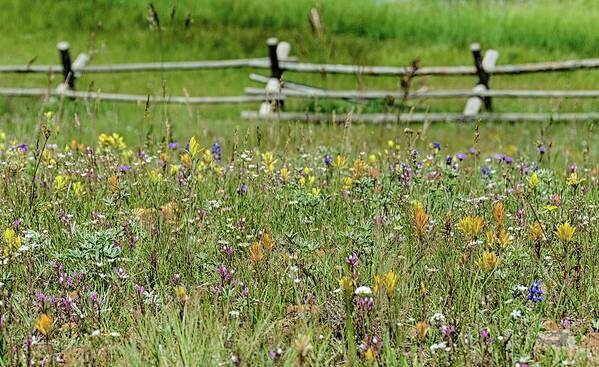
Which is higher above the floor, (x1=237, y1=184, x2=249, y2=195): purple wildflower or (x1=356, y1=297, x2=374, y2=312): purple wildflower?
(x1=237, y1=184, x2=249, y2=195): purple wildflower

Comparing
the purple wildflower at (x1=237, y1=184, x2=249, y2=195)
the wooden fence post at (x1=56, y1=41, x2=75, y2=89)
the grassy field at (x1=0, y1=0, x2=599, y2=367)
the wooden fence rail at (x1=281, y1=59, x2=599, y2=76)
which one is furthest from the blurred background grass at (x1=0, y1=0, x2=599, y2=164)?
the purple wildflower at (x1=237, y1=184, x2=249, y2=195)

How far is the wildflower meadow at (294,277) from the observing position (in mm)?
2191

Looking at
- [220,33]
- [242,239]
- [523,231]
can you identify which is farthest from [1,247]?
[220,33]

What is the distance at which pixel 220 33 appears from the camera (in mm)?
→ 15477

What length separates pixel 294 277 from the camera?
8.68ft

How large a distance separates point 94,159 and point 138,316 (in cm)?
200

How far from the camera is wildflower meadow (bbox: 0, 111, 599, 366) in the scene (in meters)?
2.19

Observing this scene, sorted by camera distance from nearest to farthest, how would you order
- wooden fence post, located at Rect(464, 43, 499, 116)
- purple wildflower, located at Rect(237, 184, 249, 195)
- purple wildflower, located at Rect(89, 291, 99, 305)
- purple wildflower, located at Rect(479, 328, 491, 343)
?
purple wildflower, located at Rect(479, 328, 491, 343) → purple wildflower, located at Rect(89, 291, 99, 305) → purple wildflower, located at Rect(237, 184, 249, 195) → wooden fence post, located at Rect(464, 43, 499, 116)

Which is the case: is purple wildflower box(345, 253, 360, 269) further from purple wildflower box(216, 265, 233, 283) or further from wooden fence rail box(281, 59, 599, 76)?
wooden fence rail box(281, 59, 599, 76)

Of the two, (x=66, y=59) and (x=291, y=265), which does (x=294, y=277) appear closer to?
(x=291, y=265)

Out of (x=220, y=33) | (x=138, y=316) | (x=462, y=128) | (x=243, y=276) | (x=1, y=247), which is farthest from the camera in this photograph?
(x=220, y=33)

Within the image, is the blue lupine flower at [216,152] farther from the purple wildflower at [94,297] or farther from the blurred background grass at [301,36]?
the blurred background grass at [301,36]

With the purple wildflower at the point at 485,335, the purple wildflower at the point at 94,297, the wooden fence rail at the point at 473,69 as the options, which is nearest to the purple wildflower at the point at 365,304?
the purple wildflower at the point at 485,335

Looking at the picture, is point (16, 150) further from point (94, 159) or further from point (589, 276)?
point (589, 276)
